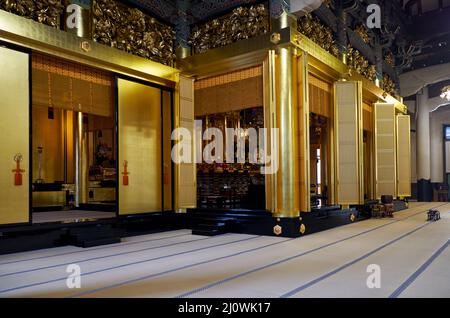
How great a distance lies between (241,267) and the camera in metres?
3.55

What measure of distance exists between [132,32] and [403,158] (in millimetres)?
8297

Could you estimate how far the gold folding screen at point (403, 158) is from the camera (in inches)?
419

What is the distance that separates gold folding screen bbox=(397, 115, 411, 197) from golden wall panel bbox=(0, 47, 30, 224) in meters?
9.33

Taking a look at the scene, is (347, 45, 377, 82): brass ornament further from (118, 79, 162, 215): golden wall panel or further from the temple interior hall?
(118, 79, 162, 215): golden wall panel

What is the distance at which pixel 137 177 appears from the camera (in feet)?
20.2

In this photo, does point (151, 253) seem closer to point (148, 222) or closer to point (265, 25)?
point (148, 222)

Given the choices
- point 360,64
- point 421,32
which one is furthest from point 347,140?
point 421,32

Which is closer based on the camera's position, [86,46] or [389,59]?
[86,46]

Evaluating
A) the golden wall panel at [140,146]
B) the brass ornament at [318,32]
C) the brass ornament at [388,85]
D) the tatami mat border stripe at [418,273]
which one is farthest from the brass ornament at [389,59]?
the tatami mat border stripe at [418,273]

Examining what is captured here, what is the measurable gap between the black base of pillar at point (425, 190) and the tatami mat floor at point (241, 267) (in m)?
8.82

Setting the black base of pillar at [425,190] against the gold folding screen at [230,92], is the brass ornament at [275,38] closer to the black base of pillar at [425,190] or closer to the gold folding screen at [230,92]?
the gold folding screen at [230,92]

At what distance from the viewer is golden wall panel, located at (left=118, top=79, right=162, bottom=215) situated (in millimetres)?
5973

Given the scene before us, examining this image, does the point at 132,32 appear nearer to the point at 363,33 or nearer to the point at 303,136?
the point at 303,136
